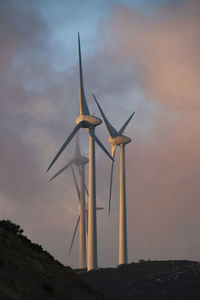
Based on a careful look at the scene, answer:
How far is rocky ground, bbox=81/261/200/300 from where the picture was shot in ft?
399

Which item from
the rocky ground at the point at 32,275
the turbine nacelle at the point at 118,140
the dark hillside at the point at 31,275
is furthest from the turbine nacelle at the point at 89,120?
the dark hillside at the point at 31,275

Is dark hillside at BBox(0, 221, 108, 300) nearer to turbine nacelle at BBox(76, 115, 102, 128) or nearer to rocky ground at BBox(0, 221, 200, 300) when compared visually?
rocky ground at BBox(0, 221, 200, 300)

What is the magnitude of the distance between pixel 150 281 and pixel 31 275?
10069cm

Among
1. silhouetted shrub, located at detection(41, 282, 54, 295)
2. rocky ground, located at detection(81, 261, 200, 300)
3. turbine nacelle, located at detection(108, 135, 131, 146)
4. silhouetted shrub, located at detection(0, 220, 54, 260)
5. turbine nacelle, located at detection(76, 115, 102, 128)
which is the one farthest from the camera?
turbine nacelle, located at detection(108, 135, 131, 146)

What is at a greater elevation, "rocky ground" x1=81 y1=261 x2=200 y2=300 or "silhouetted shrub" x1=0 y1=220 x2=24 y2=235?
"rocky ground" x1=81 y1=261 x2=200 y2=300

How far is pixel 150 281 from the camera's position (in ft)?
446

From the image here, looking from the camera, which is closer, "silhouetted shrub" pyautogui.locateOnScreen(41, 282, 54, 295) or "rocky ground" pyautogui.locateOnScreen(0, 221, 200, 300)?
"rocky ground" pyautogui.locateOnScreen(0, 221, 200, 300)

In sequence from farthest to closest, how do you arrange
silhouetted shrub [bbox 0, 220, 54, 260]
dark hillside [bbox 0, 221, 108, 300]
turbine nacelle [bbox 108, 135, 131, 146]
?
turbine nacelle [bbox 108, 135, 131, 146] → silhouetted shrub [bbox 0, 220, 54, 260] → dark hillside [bbox 0, 221, 108, 300]

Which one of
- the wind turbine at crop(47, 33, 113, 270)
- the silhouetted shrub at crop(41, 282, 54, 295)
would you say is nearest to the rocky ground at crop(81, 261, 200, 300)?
the wind turbine at crop(47, 33, 113, 270)

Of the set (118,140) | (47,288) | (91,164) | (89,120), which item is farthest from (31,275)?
(118,140)

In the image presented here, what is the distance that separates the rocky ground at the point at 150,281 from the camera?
12156cm

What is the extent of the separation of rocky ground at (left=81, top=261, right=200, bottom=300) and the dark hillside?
7238 cm

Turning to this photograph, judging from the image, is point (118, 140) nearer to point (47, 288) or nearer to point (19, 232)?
point (19, 232)

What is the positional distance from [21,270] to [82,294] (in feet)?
22.1
